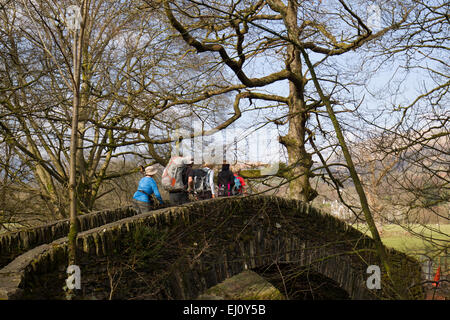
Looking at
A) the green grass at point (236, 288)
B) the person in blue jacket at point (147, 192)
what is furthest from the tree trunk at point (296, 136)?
the green grass at point (236, 288)

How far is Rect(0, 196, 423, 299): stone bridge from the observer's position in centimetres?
406

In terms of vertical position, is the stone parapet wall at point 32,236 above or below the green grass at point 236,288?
above

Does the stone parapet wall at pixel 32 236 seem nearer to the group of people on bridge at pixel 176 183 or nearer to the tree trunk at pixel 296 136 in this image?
the group of people on bridge at pixel 176 183

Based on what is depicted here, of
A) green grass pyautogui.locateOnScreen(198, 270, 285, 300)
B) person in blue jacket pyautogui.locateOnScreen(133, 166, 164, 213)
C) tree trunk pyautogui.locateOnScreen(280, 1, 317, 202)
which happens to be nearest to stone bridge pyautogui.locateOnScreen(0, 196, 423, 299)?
person in blue jacket pyautogui.locateOnScreen(133, 166, 164, 213)

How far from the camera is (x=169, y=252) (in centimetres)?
554

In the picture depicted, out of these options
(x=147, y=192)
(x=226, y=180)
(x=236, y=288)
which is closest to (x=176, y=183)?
(x=147, y=192)

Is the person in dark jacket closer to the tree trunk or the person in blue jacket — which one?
the tree trunk

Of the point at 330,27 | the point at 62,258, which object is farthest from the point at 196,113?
the point at 62,258

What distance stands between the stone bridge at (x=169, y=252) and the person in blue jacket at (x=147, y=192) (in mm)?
771

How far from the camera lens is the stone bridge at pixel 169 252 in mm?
4059

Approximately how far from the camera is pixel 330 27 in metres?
8.32

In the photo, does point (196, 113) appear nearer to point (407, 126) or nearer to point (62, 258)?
point (407, 126)

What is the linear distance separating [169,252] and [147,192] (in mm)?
1677

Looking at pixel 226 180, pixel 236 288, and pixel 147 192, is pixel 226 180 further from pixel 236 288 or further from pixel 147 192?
pixel 236 288
